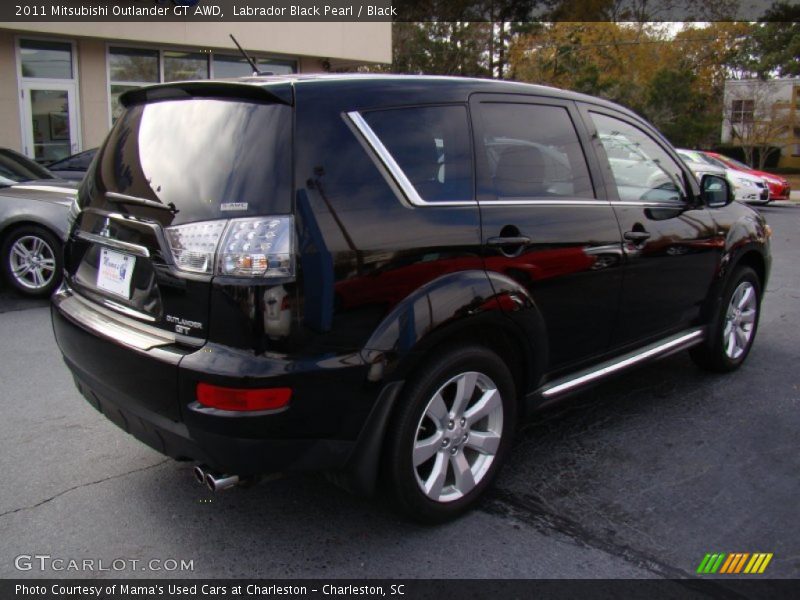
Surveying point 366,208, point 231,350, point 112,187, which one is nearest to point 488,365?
point 366,208

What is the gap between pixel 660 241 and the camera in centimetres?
400

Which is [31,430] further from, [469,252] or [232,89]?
[469,252]

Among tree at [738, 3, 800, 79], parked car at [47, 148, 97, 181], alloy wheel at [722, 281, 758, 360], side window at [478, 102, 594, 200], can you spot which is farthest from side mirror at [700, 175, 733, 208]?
tree at [738, 3, 800, 79]

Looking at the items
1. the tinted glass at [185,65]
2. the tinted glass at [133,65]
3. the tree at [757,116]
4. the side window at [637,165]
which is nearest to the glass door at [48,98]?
the tinted glass at [133,65]

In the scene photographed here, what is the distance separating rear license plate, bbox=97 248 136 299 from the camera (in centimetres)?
284

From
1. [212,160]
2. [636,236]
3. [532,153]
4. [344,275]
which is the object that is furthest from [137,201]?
[636,236]

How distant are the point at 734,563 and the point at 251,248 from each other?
2211mm

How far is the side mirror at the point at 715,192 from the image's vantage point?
4562mm

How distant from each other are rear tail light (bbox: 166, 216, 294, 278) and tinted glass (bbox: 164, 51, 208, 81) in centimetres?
1476

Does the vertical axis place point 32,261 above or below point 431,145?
below

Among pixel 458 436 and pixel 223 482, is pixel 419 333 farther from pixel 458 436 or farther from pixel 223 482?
pixel 223 482

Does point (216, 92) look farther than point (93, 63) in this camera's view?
No

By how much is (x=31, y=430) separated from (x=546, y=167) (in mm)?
3095

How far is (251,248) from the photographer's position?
2.44m
